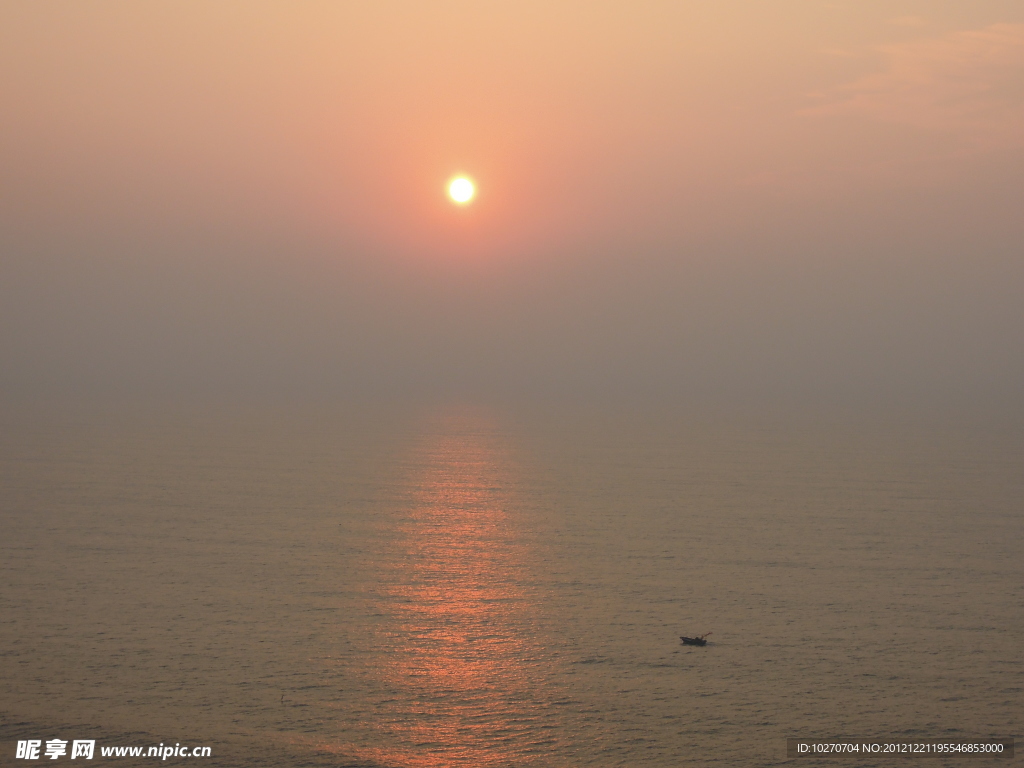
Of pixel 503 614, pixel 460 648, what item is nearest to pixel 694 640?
pixel 503 614

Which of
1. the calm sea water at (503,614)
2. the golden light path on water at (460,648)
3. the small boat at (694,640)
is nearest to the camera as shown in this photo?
the golden light path on water at (460,648)

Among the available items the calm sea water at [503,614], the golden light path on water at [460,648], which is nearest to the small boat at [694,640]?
the calm sea water at [503,614]

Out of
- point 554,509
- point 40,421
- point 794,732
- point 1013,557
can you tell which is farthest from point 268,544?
point 40,421

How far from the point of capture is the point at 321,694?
3619 cm

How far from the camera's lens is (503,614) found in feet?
151

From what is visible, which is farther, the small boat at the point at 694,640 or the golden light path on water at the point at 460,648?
the small boat at the point at 694,640

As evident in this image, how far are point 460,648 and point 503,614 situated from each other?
5.30 m

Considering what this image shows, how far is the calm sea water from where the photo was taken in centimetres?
3372

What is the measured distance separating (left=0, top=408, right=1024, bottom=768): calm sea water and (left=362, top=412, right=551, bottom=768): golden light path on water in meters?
0.15

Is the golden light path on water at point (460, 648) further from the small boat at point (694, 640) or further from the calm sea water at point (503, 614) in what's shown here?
the small boat at point (694, 640)

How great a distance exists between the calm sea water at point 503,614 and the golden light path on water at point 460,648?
15 cm

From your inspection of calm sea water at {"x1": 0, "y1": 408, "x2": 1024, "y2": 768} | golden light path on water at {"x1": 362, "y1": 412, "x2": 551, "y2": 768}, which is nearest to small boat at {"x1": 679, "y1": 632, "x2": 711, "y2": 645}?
calm sea water at {"x1": 0, "y1": 408, "x2": 1024, "y2": 768}

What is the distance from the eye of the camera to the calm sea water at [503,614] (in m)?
33.7

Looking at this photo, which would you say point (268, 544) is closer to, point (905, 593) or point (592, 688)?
point (592, 688)
